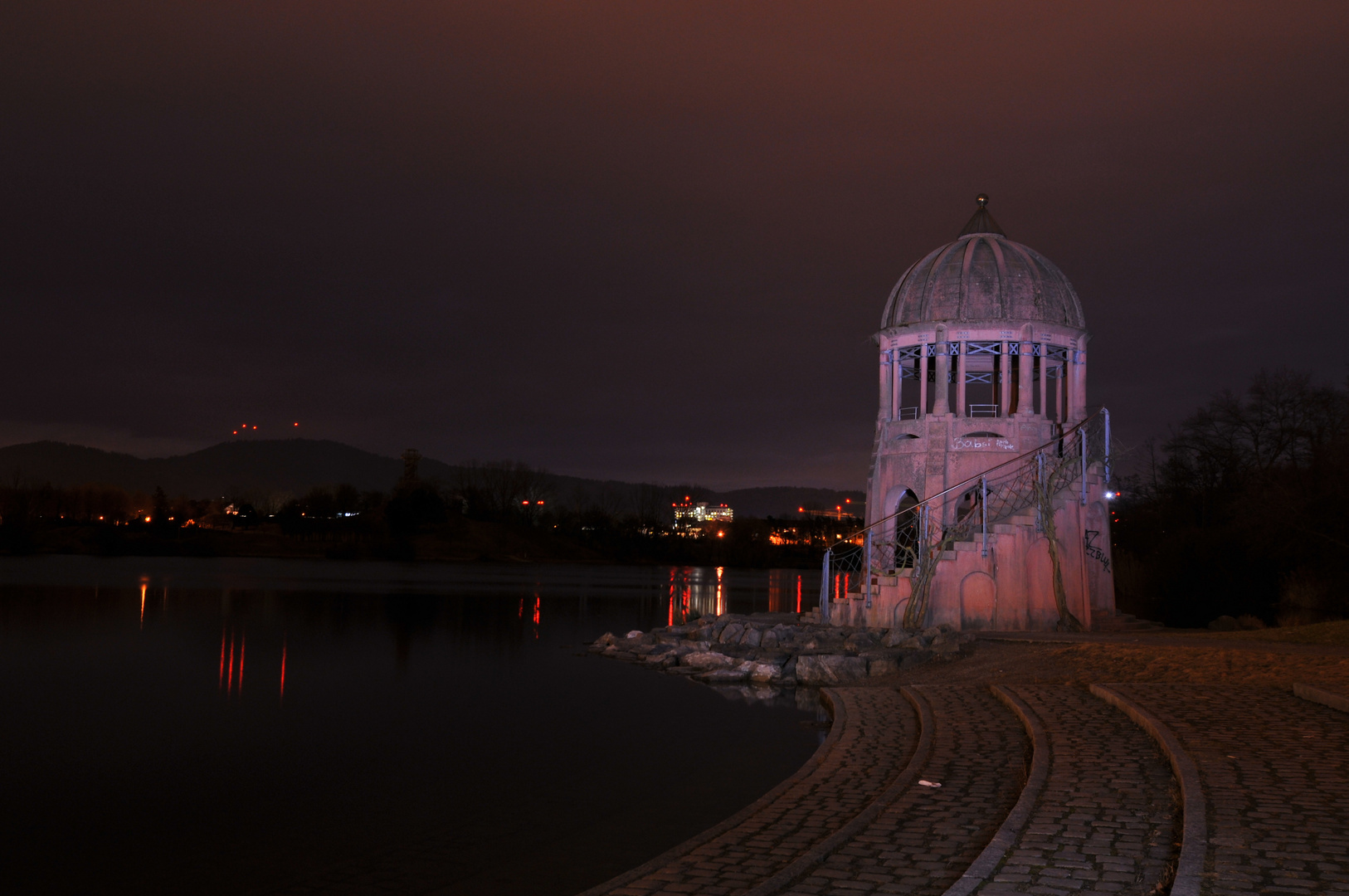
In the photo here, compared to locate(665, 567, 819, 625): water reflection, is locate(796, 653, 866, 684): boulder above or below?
above

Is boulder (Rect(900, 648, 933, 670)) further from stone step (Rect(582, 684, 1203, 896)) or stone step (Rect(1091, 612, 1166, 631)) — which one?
stone step (Rect(582, 684, 1203, 896))

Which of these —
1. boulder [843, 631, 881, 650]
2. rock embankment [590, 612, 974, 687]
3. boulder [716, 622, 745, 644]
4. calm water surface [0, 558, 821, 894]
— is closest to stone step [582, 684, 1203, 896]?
calm water surface [0, 558, 821, 894]

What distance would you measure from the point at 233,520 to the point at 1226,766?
175 m

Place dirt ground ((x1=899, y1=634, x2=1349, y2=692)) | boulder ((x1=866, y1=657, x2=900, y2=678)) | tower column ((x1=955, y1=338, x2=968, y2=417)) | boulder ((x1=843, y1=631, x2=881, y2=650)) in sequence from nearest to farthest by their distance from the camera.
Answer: dirt ground ((x1=899, y1=634, x2=1349, y2=692)) < boulder ((x1=866, y1=657, x2=900, y2=678)) < boulder ((x1=843, y1=631, x2=881, y2=650)) < tower column ((x1=955, y1=338, x2=968, y2=417))

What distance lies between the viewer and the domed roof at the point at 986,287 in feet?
114

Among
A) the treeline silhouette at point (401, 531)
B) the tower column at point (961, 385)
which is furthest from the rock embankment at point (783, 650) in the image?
the treeline silhouette at point (401, 531)

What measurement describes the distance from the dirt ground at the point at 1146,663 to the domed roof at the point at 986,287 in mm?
12139

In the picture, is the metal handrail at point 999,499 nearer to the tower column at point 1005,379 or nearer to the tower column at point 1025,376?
the tower column at point 1025,376

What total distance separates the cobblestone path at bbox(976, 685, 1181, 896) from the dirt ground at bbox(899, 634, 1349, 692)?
155 inches

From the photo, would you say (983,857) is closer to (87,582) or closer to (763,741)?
(763,741)

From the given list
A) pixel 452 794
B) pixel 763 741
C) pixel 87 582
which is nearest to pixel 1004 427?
pixel 763 741

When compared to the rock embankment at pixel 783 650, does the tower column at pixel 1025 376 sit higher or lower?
higher

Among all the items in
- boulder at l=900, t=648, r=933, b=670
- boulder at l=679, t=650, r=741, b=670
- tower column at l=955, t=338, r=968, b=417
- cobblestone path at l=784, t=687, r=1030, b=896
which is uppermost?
tower column at l=955, t=338, r=968, b=417

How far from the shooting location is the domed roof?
3462cm
